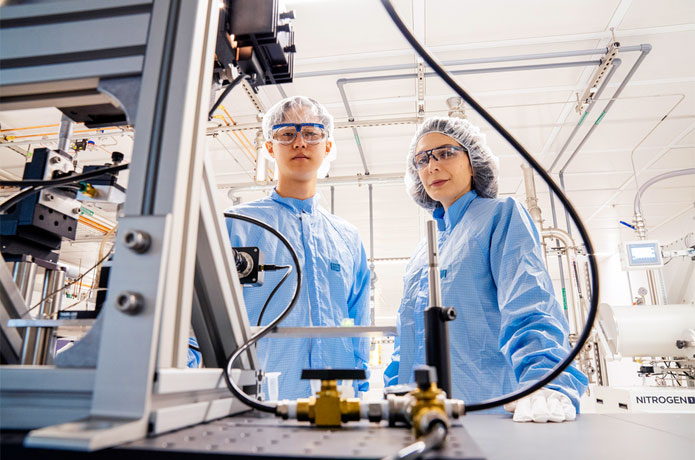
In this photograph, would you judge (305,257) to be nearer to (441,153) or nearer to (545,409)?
(441,153)

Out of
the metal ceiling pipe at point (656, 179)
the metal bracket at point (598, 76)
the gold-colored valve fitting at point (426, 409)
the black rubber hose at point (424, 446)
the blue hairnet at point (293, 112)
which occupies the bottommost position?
the black rubber hose at point (424, 446)

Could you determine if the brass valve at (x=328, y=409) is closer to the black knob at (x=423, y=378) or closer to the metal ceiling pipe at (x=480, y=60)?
the black knob at (x=423, y=378)

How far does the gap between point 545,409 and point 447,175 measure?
849mm

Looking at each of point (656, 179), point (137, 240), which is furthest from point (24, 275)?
point (656, 179)

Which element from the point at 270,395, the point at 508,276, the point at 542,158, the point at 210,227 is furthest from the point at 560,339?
the point at 542,158

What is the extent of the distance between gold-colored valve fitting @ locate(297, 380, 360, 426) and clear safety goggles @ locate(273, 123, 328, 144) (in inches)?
47.6

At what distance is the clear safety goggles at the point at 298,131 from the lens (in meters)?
1.47

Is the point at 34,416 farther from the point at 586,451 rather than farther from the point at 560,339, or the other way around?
the point at 560,339

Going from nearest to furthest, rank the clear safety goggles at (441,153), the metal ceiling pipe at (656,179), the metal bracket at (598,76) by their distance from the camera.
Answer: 1. the clear safety goggles at (441,153)
2. the metal bracket at (598,76)
3. the metal ceiling pipe at (656,179)

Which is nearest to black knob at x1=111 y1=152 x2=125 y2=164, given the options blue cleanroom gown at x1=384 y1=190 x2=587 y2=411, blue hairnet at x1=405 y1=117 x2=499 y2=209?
blue cleanroom gown at x1=384 y1=190 x2=587 y2=411

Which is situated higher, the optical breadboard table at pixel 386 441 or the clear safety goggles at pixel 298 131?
the clear safety goggles at pixel 298 131

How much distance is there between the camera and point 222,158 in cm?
360

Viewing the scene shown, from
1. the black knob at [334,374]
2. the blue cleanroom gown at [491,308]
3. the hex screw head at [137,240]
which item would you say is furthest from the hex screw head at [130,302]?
the blue cleanroom gown at [491,308]

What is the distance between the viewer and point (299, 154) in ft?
4.89
